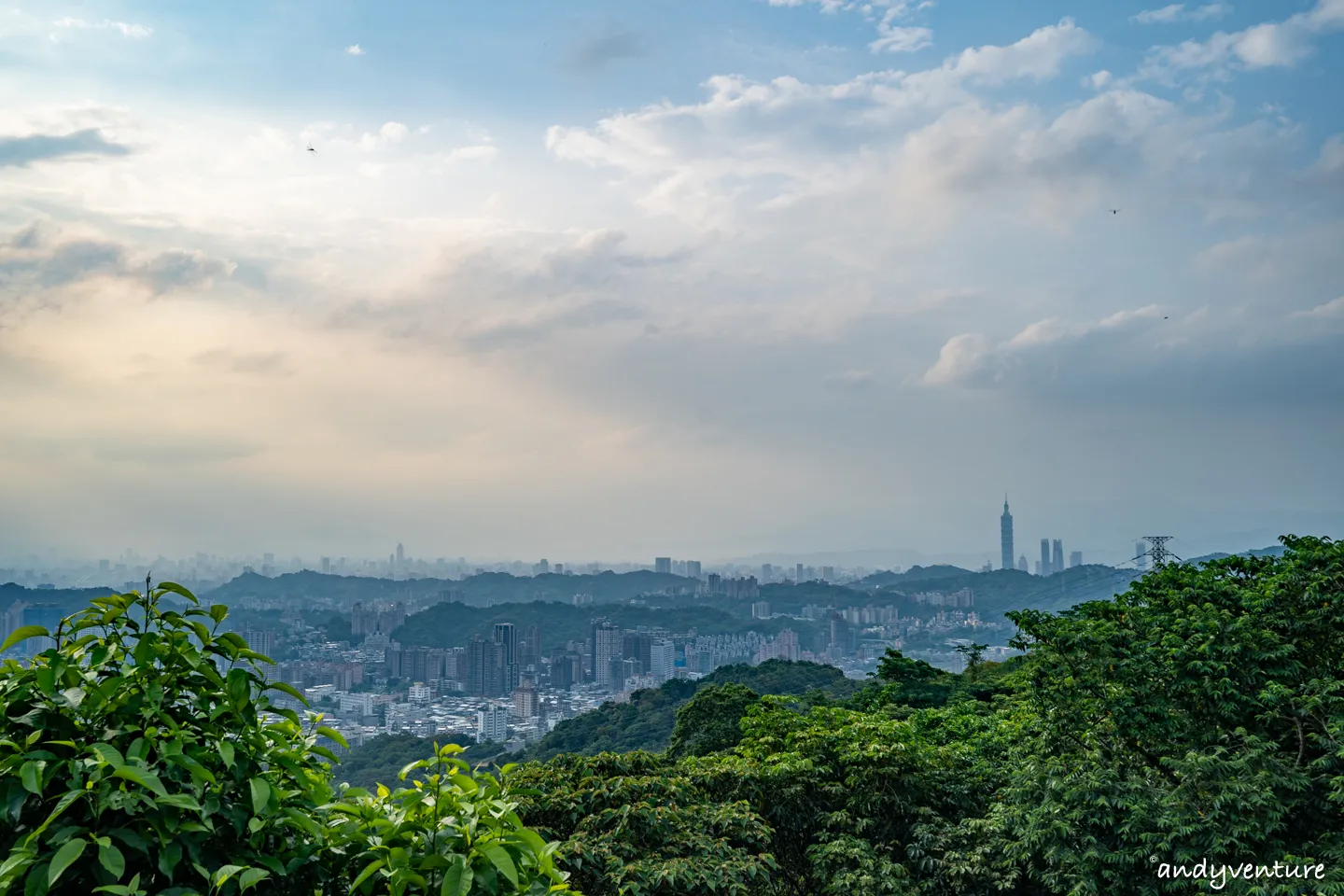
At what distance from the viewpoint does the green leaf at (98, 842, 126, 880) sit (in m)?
1.27

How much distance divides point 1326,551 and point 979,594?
110797 millimetres

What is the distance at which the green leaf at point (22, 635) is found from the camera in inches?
56.5

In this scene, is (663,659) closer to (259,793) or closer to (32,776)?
(259,793)

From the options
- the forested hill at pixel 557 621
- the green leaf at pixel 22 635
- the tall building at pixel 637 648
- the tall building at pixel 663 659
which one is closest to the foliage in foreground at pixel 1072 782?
the green leaf at pixel 22 635

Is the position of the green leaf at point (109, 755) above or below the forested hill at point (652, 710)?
above

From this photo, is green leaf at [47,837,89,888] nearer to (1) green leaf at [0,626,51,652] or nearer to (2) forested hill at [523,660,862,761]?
(1) green leaf at [0,626,51,652]

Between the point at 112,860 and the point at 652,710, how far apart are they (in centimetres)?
2926

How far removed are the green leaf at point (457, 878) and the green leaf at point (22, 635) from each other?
80 centimetres

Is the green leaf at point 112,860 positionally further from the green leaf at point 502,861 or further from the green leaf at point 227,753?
the green leaf at point 502,861

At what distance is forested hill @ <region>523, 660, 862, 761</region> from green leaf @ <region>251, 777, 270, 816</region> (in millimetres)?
24237

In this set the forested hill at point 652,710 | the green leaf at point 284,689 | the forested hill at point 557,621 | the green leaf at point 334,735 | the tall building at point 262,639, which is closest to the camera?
the green leaf at point 284,689

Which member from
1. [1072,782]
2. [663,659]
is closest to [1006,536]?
[663,659]

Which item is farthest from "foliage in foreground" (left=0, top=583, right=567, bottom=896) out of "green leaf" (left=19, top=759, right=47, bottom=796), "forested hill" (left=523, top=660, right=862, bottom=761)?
"forested hill" (left=523, top=660, right=862, bottom=761)

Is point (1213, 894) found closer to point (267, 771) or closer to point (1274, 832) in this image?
point (1274, 832)
